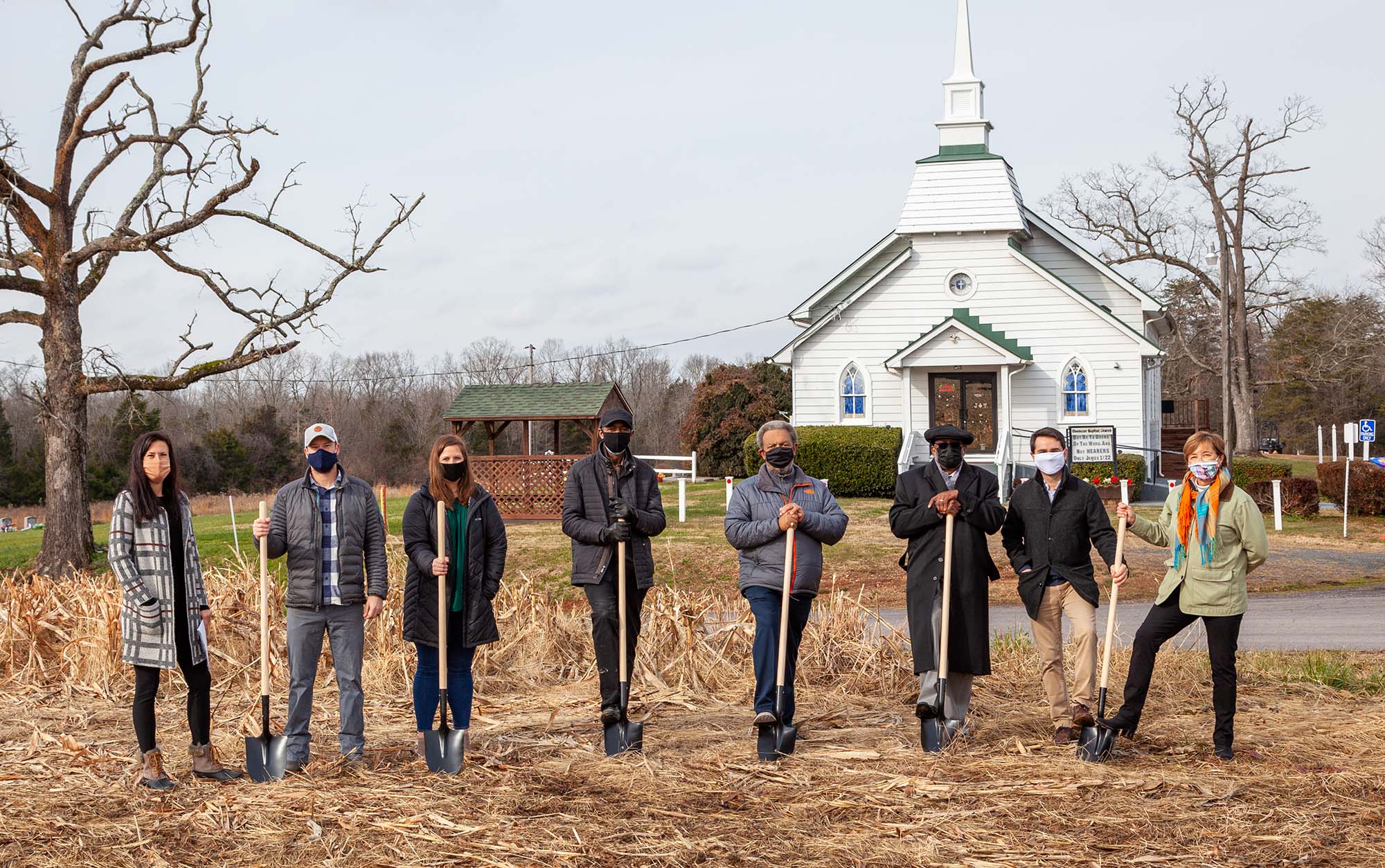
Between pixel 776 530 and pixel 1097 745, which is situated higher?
pixel 776 530

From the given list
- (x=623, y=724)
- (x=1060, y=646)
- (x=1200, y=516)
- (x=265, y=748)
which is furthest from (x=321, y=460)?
(x=1200, y=516)

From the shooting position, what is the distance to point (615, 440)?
711 centimetres

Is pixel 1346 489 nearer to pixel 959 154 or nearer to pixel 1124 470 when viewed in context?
pixel 1124 470

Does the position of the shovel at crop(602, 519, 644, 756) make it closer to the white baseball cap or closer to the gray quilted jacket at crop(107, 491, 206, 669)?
the white baseball cap

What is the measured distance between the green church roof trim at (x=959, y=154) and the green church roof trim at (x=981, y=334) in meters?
3.58

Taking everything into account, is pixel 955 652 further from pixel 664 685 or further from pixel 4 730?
pixel 4 730

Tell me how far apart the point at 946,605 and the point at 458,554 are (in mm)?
2719

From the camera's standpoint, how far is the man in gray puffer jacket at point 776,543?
6879 mm

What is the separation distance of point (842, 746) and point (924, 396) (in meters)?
20.6

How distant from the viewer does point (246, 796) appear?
234 inches

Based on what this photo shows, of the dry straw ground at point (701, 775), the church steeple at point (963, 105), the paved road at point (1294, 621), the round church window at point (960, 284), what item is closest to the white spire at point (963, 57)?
the church steeple at point (963, 105)

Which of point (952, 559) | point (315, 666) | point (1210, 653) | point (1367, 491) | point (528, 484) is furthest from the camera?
point (528, 484)

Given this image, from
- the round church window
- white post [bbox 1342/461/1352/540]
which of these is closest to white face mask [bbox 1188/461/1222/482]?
white post [bbox 1342/461/1352/540]

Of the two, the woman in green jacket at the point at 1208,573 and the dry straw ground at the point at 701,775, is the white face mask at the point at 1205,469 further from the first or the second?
the dry straw ground at the point at 701,775
